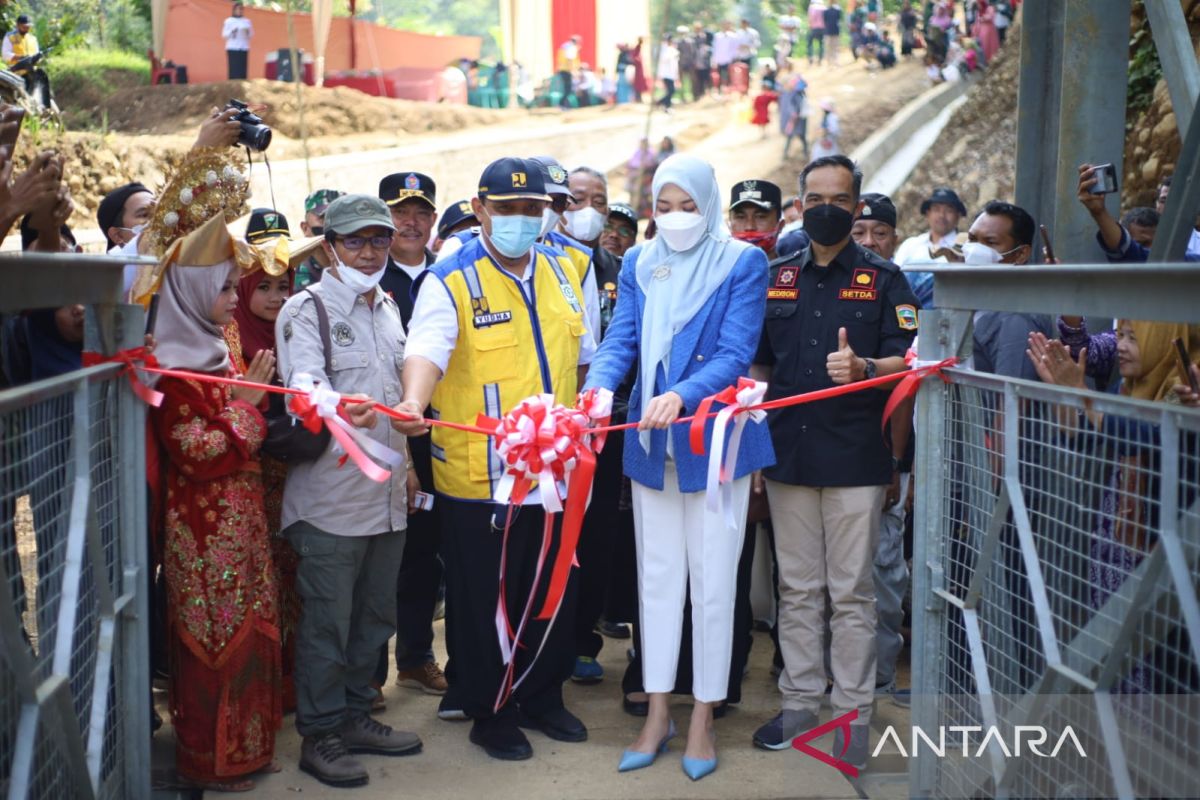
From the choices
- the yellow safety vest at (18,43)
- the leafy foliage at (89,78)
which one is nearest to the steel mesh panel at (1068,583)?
the yellow safety vest at (18,43)

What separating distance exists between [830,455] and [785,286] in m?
0.66

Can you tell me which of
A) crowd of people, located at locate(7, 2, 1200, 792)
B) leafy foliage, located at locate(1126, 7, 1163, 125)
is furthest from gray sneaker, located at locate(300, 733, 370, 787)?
leafy foliage, located at locate(1126, 7, 1163, 125)

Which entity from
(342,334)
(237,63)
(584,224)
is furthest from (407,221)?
(237,63)

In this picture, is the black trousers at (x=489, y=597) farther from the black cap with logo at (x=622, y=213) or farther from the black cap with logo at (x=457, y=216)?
the black cap with logo at (x=622, y=213)

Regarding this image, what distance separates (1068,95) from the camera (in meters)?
5.52

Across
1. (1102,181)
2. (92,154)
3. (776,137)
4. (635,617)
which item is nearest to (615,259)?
(635,617)

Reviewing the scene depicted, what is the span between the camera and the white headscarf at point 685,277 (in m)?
4.18

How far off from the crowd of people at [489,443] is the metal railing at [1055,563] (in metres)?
0.65

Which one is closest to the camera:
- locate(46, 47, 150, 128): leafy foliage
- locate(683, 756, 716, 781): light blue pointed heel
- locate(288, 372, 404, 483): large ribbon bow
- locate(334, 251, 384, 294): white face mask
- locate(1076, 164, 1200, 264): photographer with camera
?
locate(288, 372, 404, 483): large ribbon bow

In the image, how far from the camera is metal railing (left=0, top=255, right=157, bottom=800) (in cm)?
273

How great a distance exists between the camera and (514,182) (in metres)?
4.21

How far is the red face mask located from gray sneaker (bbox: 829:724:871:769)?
2.35 meters

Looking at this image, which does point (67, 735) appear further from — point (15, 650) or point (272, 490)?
point (272, 490)

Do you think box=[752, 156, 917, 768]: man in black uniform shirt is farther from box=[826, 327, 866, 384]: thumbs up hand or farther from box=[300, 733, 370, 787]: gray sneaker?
box=[300, 733, 370, 787]: gray sneaker
